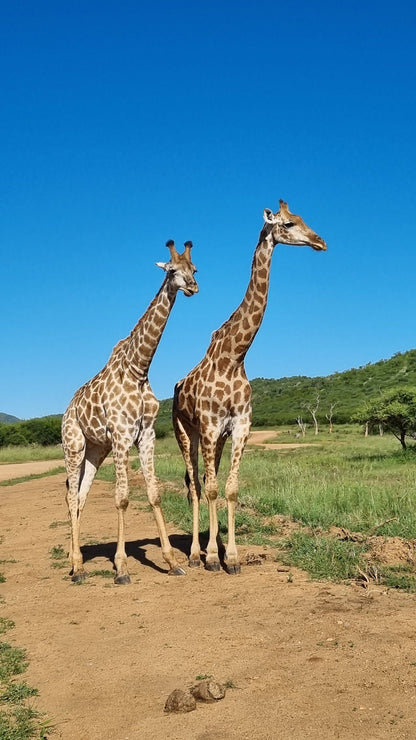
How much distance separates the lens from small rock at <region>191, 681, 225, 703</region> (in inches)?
176

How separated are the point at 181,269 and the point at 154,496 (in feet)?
9.34

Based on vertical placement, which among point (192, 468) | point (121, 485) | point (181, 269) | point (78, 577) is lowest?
point (78, 577)

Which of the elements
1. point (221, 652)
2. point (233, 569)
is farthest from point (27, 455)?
point (221, 652)

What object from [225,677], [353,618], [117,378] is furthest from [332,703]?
[117,378]

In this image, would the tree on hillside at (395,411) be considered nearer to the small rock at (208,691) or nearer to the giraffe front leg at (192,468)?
the giraffe front leg at (192,468)

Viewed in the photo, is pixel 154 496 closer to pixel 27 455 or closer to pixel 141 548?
pixel 141 548

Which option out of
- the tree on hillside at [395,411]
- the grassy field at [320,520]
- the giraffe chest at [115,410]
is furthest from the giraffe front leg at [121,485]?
the tree on hillside at [395,411]

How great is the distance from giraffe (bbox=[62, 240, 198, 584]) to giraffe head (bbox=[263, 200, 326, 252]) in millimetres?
1036

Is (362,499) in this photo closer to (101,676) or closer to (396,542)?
(396,542)

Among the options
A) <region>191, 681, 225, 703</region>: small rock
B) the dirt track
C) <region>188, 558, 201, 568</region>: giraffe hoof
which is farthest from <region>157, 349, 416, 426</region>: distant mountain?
<region>191, 681, 225, 703</region>: small rock

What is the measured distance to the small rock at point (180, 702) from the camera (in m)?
4.36

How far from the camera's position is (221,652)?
537 centimetres

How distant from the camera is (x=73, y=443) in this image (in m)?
9.19

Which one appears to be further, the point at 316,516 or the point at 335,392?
the point at 335,392
